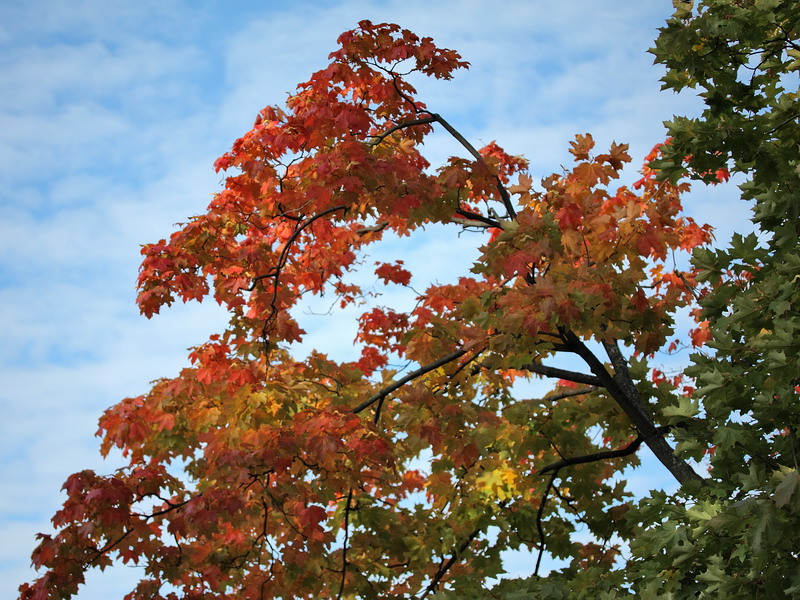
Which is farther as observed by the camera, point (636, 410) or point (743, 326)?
point (636, 410)

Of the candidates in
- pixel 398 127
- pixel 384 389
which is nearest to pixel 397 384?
pixel 384 389

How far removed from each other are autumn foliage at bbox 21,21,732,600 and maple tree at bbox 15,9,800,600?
0.03 m

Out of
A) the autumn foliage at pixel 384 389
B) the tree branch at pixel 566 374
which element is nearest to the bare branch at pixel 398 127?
the autumn foliage at pixel 384 389

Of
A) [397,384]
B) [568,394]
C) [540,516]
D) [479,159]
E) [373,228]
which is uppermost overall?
[373,228]

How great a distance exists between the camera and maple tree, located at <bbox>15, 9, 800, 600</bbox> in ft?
23.2

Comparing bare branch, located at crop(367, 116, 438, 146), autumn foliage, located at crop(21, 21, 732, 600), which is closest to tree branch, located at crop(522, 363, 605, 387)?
autumn foliage, located at crop(21, 21, 732, 600)

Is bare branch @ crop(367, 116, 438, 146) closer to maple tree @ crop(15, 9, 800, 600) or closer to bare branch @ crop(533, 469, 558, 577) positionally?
maple tree @ crop(15, 9, 800, 600)

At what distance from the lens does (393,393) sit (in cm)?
853

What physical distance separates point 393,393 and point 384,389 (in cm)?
41

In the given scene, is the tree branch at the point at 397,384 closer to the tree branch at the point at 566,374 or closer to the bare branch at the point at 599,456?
the tree branch at the point at 566,374

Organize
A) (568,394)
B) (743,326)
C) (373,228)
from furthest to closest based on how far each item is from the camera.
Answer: (373,228), (568,394), (743,326)

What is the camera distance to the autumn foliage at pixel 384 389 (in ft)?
23.6

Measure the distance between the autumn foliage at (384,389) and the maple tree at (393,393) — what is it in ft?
0.08

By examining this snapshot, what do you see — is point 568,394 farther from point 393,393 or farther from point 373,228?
point 373,228
